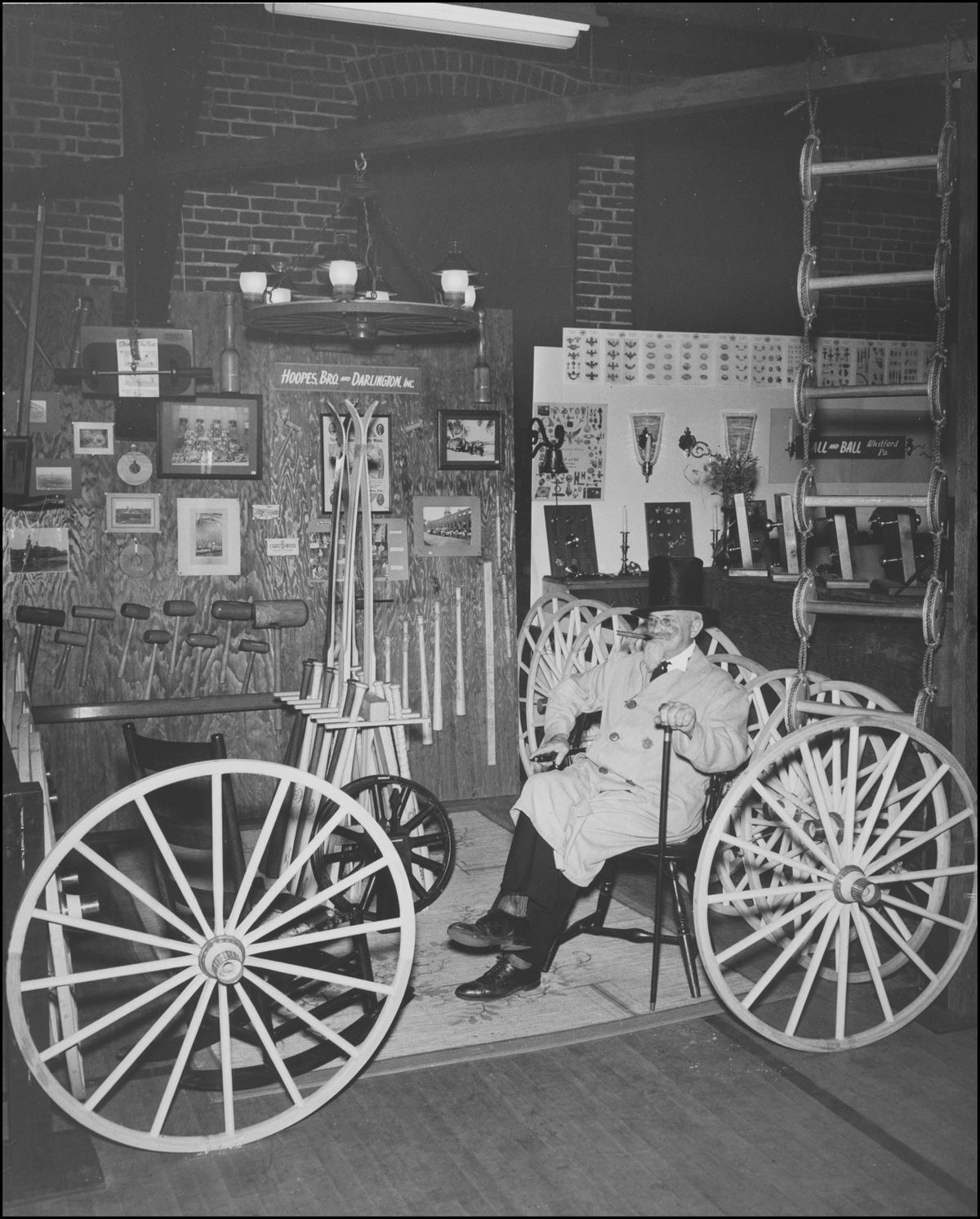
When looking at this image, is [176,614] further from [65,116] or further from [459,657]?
[65,116]

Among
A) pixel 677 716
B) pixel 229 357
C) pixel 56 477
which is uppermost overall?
pixel 229 357

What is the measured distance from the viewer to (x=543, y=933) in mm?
3816

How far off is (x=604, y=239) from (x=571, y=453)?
130 centimetres

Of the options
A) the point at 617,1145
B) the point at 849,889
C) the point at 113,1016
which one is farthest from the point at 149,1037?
the point at 849,889

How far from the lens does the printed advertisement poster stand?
6496 millimetres

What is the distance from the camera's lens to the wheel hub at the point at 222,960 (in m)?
2.77

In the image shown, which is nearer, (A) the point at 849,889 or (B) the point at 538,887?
(A) the point at 849,889

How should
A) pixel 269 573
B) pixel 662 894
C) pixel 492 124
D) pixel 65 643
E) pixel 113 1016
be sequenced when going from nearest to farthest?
1. pixel 113 1016
2. pixel 662 894
3. pixel 492 124
4. pixel 65 643
5. pixel 269 573

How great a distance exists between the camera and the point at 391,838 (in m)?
4.04

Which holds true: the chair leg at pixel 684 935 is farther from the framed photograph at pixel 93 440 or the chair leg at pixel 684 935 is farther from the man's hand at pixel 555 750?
the framed photograph at pixel 93 440

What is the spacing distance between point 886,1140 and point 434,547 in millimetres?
3697

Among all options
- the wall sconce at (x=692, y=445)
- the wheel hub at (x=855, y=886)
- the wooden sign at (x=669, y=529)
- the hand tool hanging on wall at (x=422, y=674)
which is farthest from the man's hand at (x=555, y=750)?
the wall sconce at (x=692, y=445)

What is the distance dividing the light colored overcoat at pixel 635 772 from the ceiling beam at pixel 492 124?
2.08 metres

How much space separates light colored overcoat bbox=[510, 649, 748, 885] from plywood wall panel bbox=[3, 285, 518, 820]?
201 cm
